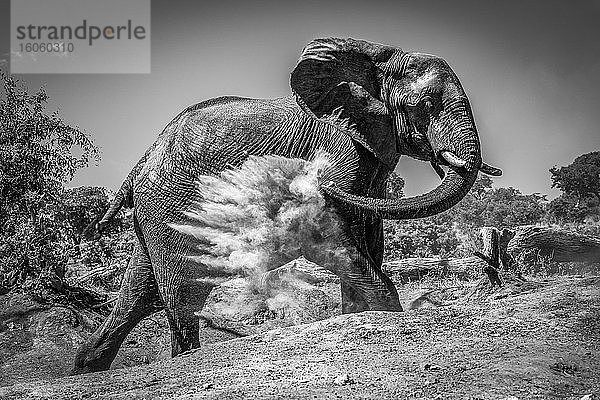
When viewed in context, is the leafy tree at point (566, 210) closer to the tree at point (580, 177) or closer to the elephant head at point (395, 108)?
the tree at point (580, 177)

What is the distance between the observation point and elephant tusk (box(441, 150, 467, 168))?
12.0 ft

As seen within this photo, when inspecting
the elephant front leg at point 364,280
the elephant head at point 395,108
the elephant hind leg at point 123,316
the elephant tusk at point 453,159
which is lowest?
the elephant hind leg at point 123,316

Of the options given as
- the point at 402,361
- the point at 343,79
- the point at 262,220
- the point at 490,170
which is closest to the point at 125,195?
the point at 262,220

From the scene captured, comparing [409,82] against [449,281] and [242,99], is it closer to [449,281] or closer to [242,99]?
[242,99]

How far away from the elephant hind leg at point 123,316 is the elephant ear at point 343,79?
1530mm

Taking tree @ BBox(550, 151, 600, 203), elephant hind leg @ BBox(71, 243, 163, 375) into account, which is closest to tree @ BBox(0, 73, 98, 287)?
elephant hind leg @ BBox(71, 243, 163, 375)

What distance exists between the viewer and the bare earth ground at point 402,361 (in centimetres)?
244

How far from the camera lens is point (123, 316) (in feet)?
15.3

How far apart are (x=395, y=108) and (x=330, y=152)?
44 cm

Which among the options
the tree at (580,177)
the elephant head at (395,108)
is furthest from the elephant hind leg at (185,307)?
the tree at (580,177)

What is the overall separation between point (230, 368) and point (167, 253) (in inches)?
63.8

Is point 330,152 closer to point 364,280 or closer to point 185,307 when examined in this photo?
point 364,280

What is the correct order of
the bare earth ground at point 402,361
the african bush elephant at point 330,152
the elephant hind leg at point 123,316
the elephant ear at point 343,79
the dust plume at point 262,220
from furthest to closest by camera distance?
1. the elephant hind leg at point 123,316
2. the elephant ear at point 343,79
3. the dust plume at point 262,220
4. the african bush elephant at point 330,152
5. the bare earth ground at point 402,361

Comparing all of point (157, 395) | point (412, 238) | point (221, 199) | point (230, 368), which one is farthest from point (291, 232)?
point (412, 238)
